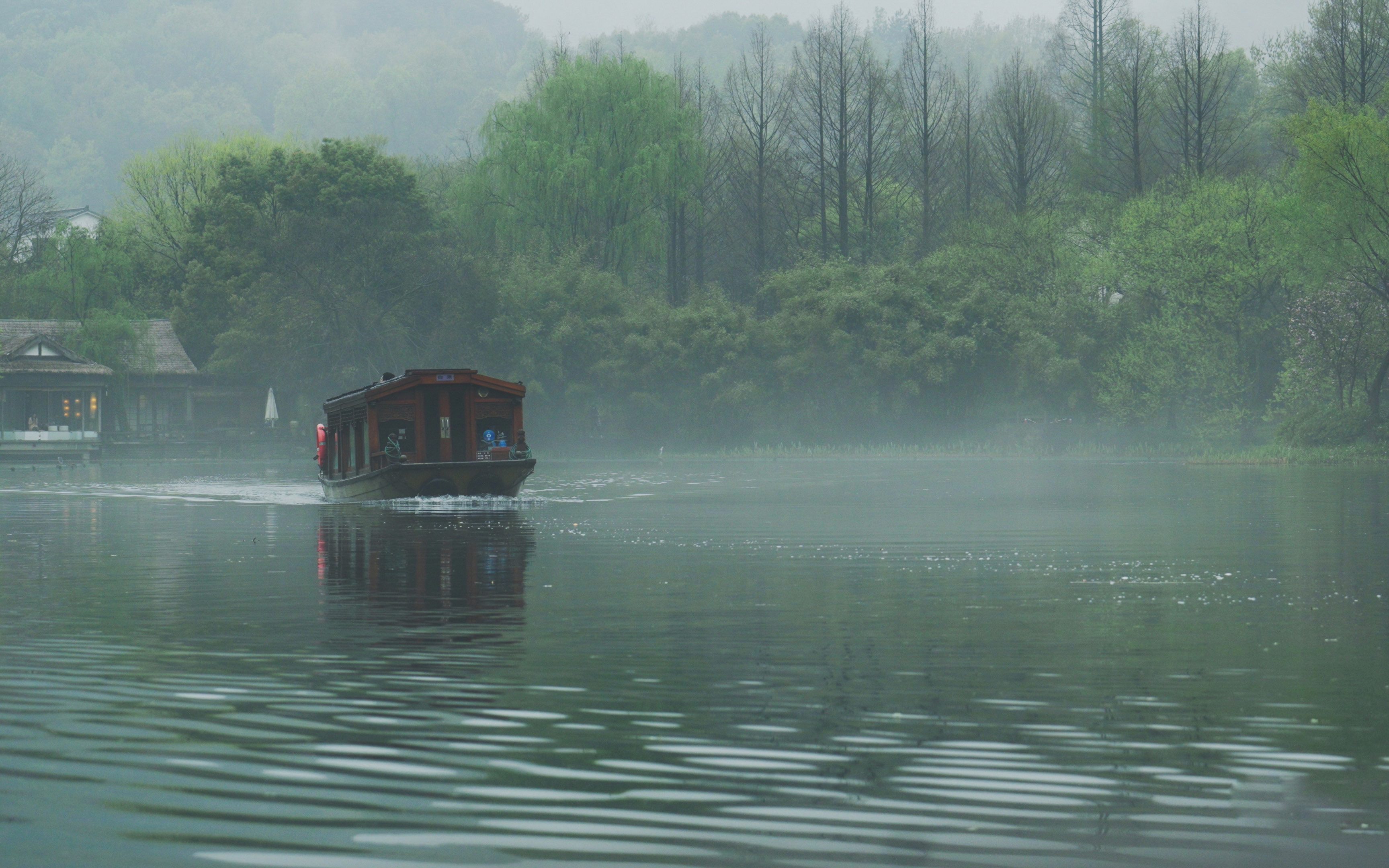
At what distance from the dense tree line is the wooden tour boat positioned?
3344 cm

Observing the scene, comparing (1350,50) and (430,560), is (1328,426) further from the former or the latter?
(430,560)

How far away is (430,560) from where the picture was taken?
2250 centimetres

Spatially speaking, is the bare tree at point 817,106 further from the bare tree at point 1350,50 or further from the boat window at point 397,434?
the boat window at point 397,434

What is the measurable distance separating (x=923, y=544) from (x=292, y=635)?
41.0 ft

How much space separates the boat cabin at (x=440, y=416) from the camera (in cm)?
4025

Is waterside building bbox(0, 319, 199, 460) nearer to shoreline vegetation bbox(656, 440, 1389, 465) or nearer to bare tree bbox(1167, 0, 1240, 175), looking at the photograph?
shoreline vegetation bbox(656, 440, 1389, 465)

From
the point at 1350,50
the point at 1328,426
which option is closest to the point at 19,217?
the point at 1350,50

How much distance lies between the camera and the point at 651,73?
82.6m

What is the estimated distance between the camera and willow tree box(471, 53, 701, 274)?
80.4 m

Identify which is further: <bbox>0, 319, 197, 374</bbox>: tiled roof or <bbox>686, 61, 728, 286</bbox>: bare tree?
<bbox>686, 61, 728, 286</bbox>: bare tree

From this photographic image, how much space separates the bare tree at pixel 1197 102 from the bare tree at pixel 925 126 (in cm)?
1202

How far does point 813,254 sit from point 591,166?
40.4ft

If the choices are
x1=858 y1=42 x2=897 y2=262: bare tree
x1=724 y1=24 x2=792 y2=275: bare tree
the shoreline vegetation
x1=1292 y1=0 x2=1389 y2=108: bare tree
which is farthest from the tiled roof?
x1=1292 y1=0 x2=1389 y2=108: bare tree

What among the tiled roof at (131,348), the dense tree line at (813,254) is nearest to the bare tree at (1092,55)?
the dense tree line at (813,254)
